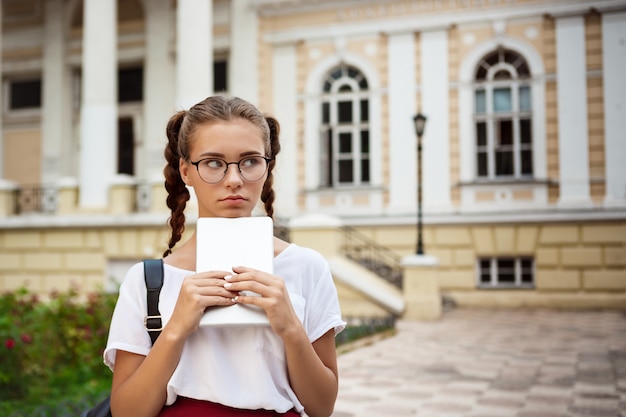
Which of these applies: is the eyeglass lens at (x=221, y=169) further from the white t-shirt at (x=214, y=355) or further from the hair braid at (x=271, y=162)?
the white t-shirt at (x=214, y=355)

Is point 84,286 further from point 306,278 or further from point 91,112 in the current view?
point 306,278

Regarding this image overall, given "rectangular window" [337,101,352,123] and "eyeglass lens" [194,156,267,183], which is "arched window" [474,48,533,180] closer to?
"rectangular window" [337,101,352,123]

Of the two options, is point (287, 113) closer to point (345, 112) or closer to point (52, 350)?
point (345, 112)

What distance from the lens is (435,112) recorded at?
17.7 metres

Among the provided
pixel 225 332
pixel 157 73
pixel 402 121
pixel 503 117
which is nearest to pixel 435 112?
pixel 402 121

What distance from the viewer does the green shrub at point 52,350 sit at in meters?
6.67

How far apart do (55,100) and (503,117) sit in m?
12.4

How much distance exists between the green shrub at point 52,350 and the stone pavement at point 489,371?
8.81ft

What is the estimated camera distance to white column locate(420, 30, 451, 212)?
1745 centimetres

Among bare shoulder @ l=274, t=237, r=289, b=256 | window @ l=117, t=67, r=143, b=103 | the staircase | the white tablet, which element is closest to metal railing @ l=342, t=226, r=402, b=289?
the staircase

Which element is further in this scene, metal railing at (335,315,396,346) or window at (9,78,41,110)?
window at (9,78,41,110)

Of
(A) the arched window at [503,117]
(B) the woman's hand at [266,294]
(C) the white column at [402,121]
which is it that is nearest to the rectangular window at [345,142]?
(C) the white column at [402,121]

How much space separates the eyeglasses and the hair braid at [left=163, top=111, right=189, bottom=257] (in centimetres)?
22

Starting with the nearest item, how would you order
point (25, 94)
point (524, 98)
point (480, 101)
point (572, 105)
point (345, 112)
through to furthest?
point (572, 105), point (524, 98), point (480, 101), point (345, 112), point (25, 94)
